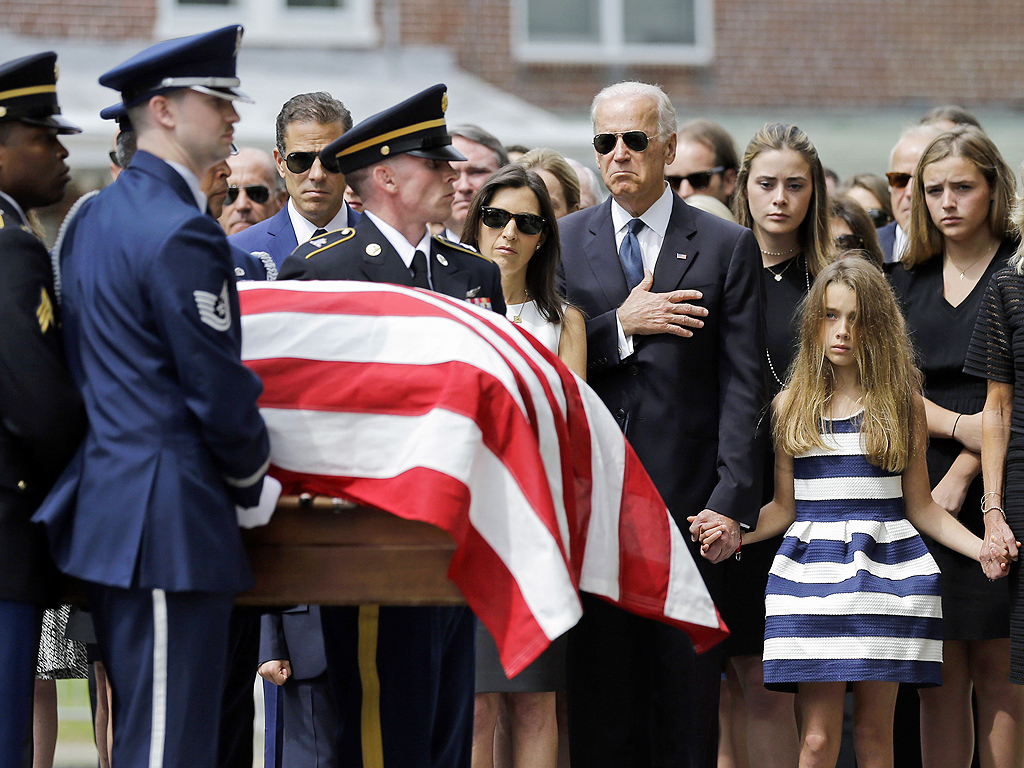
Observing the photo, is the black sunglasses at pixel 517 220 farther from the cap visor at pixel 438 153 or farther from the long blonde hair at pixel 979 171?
the long blonde hair at pixel 979 171

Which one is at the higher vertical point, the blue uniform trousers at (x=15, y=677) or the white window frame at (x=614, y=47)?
the white window frame at (x=614, y=47)

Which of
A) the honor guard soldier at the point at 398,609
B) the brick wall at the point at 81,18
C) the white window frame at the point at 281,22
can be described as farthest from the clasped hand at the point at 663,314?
the brick wall at the point at 81,18

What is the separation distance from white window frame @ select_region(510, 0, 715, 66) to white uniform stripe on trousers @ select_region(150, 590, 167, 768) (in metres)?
10.8

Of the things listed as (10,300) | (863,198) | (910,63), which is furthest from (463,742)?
(910,63)

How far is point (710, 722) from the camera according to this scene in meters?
4.36

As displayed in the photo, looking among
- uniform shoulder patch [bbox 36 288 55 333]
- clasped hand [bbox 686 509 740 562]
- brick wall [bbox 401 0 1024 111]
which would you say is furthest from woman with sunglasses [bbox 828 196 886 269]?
brick wall [bbox 401 0 1024 111]

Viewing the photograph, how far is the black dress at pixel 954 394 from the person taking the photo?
473 centimetres

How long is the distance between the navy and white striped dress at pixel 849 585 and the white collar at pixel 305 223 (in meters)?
1.79

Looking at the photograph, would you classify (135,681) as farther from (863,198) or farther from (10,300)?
(863,198)

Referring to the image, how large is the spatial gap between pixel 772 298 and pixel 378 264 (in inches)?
75.2

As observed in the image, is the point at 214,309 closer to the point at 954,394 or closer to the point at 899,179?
the point at 954,394

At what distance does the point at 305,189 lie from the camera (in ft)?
15.9

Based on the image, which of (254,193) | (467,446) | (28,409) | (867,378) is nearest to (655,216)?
(867,378)

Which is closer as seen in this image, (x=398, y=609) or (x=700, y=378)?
(x=398, y=609)
